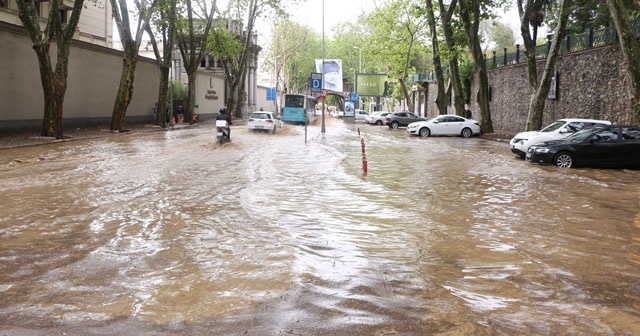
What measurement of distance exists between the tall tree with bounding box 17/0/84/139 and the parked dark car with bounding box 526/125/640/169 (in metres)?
18.0

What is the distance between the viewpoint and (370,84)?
7144 cm

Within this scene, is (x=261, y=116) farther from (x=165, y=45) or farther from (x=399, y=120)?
(x=399, y=120)

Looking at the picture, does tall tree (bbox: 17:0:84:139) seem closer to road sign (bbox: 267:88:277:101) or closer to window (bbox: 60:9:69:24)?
window (bbox: 60:9:69:24)

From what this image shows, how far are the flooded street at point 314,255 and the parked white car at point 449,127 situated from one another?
19631 mm

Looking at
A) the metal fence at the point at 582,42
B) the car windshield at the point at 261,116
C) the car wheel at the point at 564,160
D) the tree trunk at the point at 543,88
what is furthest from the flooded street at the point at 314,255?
the car windshield at the point at 261,116

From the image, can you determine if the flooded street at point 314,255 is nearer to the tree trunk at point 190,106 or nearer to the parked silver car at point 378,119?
the tree trunk at point 190,106

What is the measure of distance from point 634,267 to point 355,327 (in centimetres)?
375

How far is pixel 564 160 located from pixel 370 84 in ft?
181

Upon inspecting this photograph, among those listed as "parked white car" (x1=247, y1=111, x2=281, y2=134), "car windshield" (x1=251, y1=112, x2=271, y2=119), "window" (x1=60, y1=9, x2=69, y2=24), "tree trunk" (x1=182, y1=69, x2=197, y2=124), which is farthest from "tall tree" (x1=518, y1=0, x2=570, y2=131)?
"window" (x1=60, y1=9, x2=69, y2=24)

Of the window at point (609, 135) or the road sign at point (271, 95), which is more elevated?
the road sign at point (271, 95)

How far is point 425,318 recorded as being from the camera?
4801 millimetres

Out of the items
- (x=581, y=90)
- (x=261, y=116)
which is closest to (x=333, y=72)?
(x=261, y=116)

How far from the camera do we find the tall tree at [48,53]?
2084cm

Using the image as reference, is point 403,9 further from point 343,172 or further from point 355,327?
point 355,327
